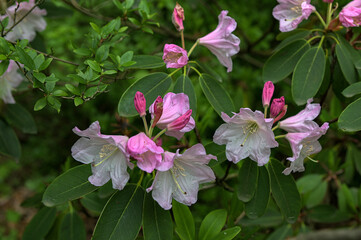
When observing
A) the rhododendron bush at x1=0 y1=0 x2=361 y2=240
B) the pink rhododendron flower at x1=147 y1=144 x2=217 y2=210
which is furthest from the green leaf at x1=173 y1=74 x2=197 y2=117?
the pink rhododendron flower at x1=147 y1=144 x2=217 y2=210

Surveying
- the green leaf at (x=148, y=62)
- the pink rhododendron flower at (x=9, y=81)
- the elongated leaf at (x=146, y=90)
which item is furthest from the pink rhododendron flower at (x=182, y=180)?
the pink rhododendron flower at (x=9, y=81)

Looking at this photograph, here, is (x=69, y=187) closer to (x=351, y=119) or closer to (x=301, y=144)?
(x=301, y=144)

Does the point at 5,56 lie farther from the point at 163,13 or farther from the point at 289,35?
the point at 163,13

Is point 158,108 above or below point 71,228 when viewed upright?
above

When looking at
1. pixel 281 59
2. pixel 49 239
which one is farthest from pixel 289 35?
pixel 49 239

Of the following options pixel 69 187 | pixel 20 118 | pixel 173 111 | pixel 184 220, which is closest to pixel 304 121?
pixel 173 111

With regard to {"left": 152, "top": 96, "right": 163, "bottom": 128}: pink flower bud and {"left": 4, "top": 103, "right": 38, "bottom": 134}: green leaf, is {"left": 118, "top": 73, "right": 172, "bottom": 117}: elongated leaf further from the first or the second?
{"left": 4, "top": 103, "right": 38, "bottom": 134}: green leaf
